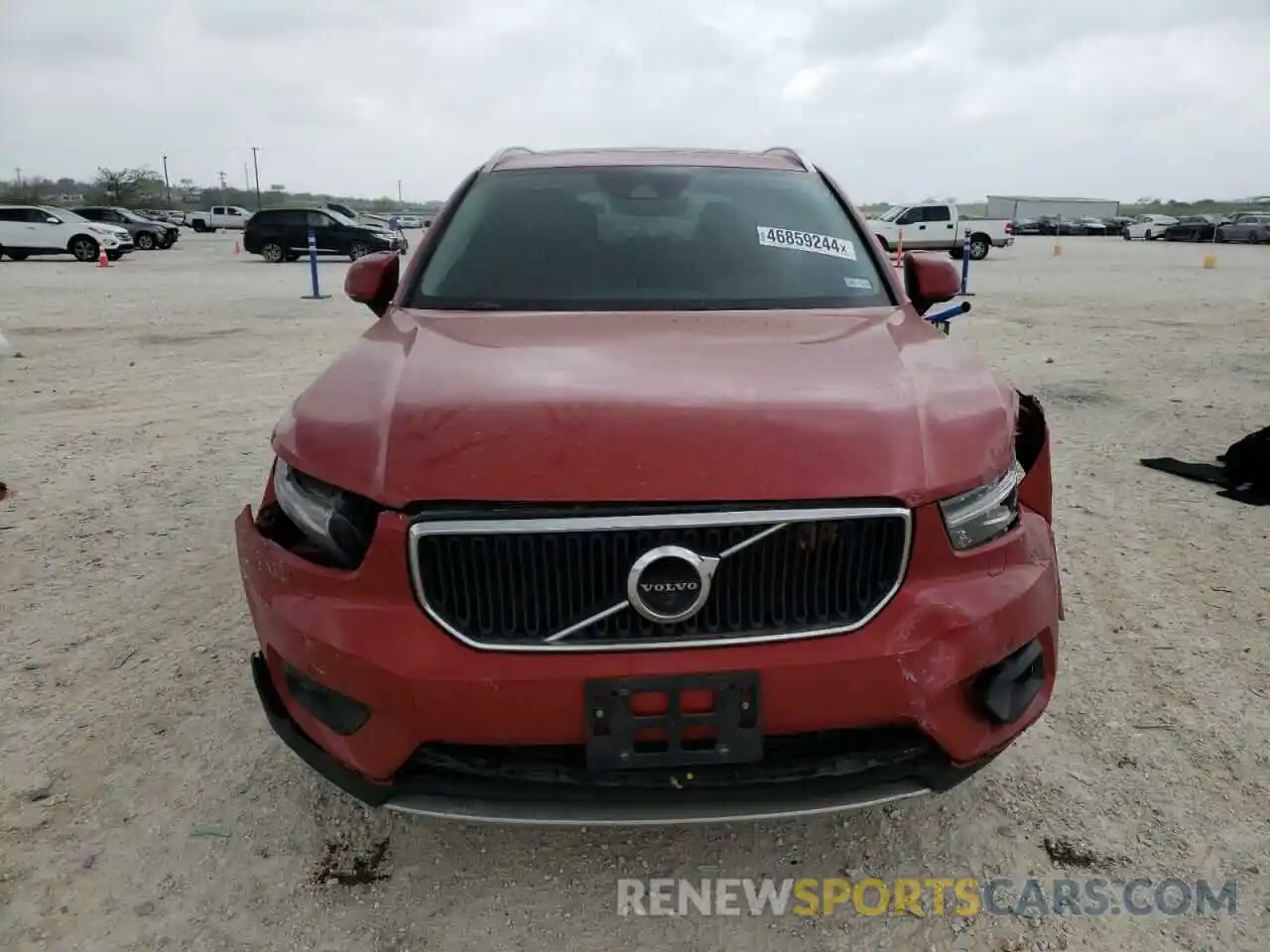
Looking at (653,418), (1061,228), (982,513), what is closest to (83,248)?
(653,418)

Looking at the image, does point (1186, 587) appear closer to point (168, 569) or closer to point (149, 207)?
point (168, 569)

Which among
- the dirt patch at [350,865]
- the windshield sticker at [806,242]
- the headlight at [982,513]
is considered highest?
the windshield sticker at [806,242]

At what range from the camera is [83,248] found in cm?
2531

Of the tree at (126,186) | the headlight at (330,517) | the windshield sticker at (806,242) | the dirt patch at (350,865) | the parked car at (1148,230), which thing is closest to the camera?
the headlight at (330,517)

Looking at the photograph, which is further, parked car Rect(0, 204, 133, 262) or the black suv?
parked car Rect(0, 204, 133, 262)

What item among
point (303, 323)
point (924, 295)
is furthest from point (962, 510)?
point (303, 323)

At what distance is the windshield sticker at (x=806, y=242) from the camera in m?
2.93

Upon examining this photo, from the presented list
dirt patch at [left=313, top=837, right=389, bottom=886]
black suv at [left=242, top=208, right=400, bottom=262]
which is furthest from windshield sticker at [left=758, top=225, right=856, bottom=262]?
black suv at [left=242, top=208, right=400, bottom=262]

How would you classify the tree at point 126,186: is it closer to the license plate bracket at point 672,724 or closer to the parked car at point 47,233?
the parked car at point 47,233

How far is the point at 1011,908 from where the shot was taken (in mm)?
1969

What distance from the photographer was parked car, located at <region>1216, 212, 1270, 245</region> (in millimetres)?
41844

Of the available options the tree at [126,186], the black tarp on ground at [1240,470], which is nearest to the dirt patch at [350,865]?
the black tarp on ground at [1240,470]

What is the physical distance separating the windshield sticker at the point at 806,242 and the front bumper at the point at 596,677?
55.9 inches

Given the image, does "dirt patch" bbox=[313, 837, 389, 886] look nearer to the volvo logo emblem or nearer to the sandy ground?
the sandy ground
